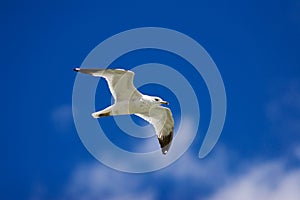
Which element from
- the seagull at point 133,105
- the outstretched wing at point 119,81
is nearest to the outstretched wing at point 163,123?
the seagull at point 133,105

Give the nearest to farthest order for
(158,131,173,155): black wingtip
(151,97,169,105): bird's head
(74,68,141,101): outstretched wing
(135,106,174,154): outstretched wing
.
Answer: (74,68,141,101): outstretched wing < (151,97,169,105): bird's head < (135,106,174,154): outstretched wing < (158,131,173,155): black wingtip

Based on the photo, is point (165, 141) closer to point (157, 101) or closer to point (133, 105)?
point (157, 101)

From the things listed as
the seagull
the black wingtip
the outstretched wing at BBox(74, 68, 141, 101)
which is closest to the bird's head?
the seagull

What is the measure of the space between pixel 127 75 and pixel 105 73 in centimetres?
61

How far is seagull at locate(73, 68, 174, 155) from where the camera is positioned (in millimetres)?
22609

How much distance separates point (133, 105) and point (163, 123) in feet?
4.50

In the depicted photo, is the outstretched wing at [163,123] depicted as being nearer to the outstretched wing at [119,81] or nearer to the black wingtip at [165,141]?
the black wingtip at [165,141]

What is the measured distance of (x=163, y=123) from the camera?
2417cm

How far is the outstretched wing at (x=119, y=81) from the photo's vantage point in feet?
73.4

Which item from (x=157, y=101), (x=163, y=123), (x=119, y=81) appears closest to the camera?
(x=119, y=81)

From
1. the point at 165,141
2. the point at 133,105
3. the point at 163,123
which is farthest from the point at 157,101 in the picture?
the point at 165,141

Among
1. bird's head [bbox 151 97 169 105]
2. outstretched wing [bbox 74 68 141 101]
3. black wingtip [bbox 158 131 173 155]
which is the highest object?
outstretched wing [bbox 74 68 141 101]

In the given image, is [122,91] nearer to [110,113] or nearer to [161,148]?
[110,113]

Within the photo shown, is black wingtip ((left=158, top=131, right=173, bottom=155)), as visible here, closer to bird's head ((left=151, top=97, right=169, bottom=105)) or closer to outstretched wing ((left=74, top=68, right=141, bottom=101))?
bird's head ((left=151, top=97, right=169, bottom=105))
